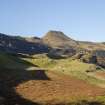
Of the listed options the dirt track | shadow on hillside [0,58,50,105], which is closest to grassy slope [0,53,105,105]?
the dirt track

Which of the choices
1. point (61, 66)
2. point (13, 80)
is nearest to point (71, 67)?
point (61, 66)

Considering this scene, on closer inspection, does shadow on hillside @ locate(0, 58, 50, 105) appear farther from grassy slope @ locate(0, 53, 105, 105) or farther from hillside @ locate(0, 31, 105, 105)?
grassy slope @ locate(0, 53, 105, 105)

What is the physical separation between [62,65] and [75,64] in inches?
122

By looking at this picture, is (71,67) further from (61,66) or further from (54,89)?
(54,89)

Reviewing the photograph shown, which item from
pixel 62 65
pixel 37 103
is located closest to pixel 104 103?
pixel 37 103

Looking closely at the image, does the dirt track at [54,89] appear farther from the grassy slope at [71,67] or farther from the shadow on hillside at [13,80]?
the grassy slope at [71,67]

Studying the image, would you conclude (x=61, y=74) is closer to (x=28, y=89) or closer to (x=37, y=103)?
(x=28, y=89)

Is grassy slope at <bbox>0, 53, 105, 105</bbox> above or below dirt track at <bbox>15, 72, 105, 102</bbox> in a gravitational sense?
above

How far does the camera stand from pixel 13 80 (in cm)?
4634

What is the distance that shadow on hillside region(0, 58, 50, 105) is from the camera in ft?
113

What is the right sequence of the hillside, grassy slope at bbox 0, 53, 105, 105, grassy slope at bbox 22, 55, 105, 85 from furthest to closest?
grassy slope at bbox 22, 55, 105, 85 → grassy slope at bbox 0, 53, 105, 105 → the hillside

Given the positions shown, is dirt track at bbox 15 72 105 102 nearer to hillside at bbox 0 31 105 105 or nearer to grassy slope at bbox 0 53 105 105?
hillside at bbox 0 31 105 105

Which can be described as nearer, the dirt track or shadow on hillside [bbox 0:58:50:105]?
shadow on hillside [bbox 0:58:50:105]

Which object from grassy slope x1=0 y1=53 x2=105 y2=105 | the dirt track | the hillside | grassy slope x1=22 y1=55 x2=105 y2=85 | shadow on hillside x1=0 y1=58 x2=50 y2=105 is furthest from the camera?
grassy slope x1=22 y1=55 x2=105 y2=85
